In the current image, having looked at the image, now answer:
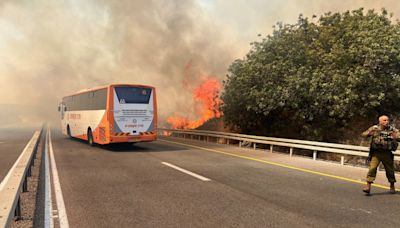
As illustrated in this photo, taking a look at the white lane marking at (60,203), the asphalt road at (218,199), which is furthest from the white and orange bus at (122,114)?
the white lane marking at (60,203)

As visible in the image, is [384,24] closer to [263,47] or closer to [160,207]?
[263,47]

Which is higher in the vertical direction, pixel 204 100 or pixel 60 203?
pixel 204 100

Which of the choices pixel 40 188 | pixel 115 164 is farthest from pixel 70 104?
pixel 40 188

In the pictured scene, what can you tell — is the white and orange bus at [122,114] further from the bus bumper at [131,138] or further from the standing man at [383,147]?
the standing man at [383,147]

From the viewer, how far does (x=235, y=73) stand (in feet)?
67.8

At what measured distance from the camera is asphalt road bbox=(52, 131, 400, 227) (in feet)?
16.1

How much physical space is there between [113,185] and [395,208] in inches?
224

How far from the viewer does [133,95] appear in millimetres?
15578

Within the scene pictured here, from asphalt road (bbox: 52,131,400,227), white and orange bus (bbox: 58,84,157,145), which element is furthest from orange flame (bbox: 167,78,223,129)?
asphalt road (bbox: 52,131,400,227)

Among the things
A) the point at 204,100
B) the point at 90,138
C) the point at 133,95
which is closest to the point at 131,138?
the point at 133,95

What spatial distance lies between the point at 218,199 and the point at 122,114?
32.9 feet

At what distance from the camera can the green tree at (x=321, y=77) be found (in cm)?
1445

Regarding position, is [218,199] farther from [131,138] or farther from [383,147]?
[131,138]

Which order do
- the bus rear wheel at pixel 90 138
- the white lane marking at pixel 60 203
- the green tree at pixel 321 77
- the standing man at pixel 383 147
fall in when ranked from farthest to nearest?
the bus rear wheel at pixel 90 138, the green tree at pixel 321 77, the standing man at pixel 383 147, the white lane marking at pixel 60 203
